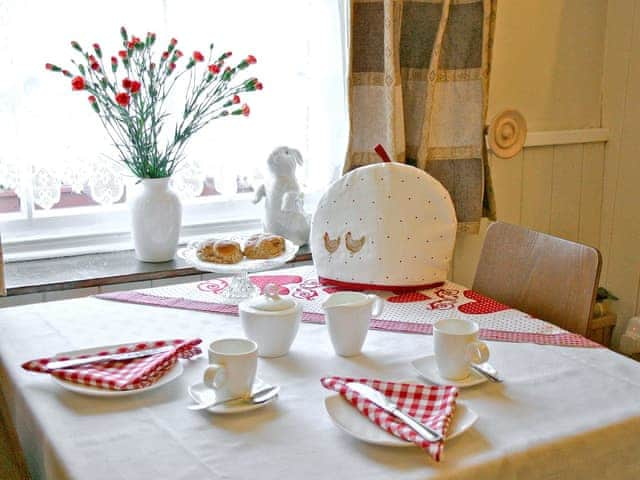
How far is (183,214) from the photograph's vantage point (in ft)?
7.48

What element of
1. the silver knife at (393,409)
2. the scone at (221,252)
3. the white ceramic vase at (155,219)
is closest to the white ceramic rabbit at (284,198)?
the white ceramic vase at (155,219)

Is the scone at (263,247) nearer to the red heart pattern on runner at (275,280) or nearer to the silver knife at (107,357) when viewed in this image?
the red heart pattern on runner at (275,280)

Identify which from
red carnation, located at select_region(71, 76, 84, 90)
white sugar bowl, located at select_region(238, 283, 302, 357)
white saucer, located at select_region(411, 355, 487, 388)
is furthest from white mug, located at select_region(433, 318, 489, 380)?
→ red carnation, located at select_region(71, 76, 84, 90)

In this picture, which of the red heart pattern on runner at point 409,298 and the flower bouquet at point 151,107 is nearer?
the red heart pattern on runner at point 409,298

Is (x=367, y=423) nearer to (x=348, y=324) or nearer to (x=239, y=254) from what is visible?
(x=348, y=324)

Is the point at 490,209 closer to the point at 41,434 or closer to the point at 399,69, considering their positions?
the point at 399,69

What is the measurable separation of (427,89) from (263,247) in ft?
2.46

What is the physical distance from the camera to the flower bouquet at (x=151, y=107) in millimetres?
1932

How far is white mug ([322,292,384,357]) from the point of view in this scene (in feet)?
4.24

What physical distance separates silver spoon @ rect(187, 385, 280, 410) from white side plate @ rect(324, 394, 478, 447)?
0.09 metres

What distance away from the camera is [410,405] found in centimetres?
110

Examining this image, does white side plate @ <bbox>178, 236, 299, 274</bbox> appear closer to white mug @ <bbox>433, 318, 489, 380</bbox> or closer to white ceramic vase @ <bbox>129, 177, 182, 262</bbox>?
white ceramic vase @ <bbox>129, 177, 182, 262</bbox>

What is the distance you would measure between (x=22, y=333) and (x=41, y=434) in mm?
411

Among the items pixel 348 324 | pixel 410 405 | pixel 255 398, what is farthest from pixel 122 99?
pixel 410 405
